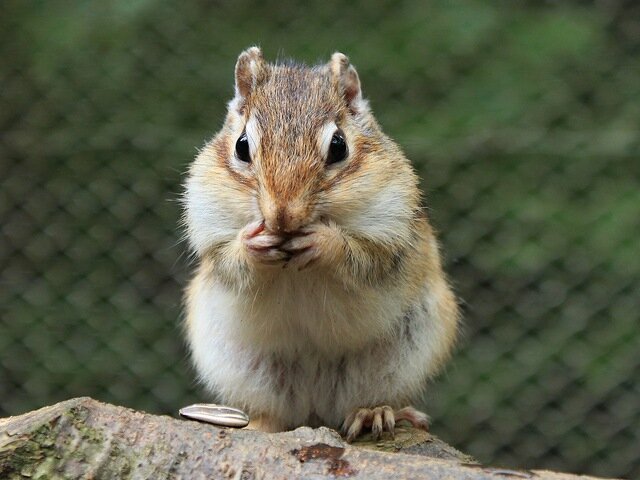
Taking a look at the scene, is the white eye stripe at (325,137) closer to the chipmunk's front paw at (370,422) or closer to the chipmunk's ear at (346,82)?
the chipmunk's ear at (346,82)

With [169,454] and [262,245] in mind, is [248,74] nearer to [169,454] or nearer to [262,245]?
[262,245]

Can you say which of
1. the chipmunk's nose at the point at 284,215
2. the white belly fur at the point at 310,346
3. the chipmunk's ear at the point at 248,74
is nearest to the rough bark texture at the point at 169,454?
the chipmunk's nose at the point at 284,215

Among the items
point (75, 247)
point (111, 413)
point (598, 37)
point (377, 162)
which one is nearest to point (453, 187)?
point (598, 37)

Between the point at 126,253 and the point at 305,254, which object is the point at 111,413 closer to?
the point at 305,254

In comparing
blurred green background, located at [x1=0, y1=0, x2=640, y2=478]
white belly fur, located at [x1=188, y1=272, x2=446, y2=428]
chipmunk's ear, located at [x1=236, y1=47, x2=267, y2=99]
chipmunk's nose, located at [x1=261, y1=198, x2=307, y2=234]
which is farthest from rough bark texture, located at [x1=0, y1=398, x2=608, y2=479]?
blurred green background, located at [x1=0, y1=0, x2=640, y2=478]

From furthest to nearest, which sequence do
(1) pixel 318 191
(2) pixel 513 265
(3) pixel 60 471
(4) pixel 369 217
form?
(2) pixel 513 265
(4) pixel 369 217
(1) pixel 318 191
(3) pixel 60 471

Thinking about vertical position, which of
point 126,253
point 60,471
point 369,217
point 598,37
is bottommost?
point 60,471

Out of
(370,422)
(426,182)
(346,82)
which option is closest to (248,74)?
(346,82)
